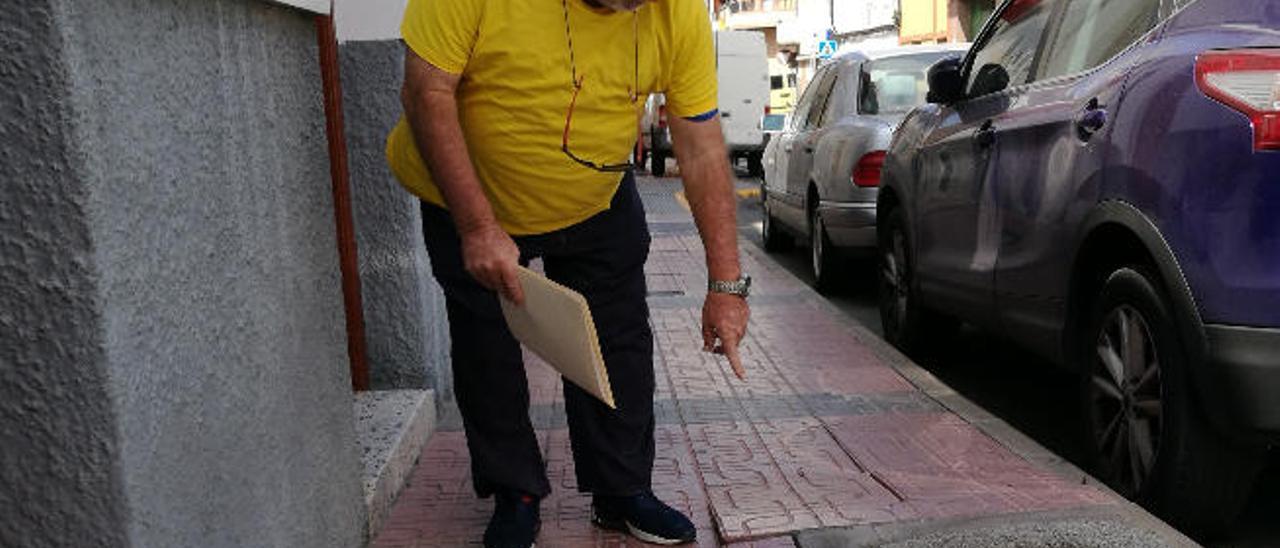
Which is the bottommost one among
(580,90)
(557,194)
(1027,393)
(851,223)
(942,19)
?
(1027,393)

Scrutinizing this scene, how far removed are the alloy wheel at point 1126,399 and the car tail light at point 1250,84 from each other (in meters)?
0.65

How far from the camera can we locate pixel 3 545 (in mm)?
1735

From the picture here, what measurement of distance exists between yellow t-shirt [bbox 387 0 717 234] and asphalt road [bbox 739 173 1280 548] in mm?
2020

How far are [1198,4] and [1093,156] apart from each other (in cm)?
51

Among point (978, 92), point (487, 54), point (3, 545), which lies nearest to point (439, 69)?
point (487, 54)

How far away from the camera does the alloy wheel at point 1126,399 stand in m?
3.53

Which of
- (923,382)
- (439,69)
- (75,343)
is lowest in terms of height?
(923,382)

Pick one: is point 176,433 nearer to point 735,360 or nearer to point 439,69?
point 439,69

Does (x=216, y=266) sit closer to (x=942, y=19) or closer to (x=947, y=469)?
(x=947, y=469)

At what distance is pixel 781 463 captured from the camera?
3967 mm

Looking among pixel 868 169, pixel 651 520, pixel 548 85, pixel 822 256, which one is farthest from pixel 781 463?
pixel 822 256

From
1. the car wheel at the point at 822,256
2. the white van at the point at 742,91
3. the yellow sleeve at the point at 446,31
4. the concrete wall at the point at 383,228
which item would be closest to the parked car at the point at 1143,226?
the yellow sleeve at the point at 446,31

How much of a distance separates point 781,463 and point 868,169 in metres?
3.79

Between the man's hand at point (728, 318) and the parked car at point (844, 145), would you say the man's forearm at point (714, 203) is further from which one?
the parked car at point (844, 145)
